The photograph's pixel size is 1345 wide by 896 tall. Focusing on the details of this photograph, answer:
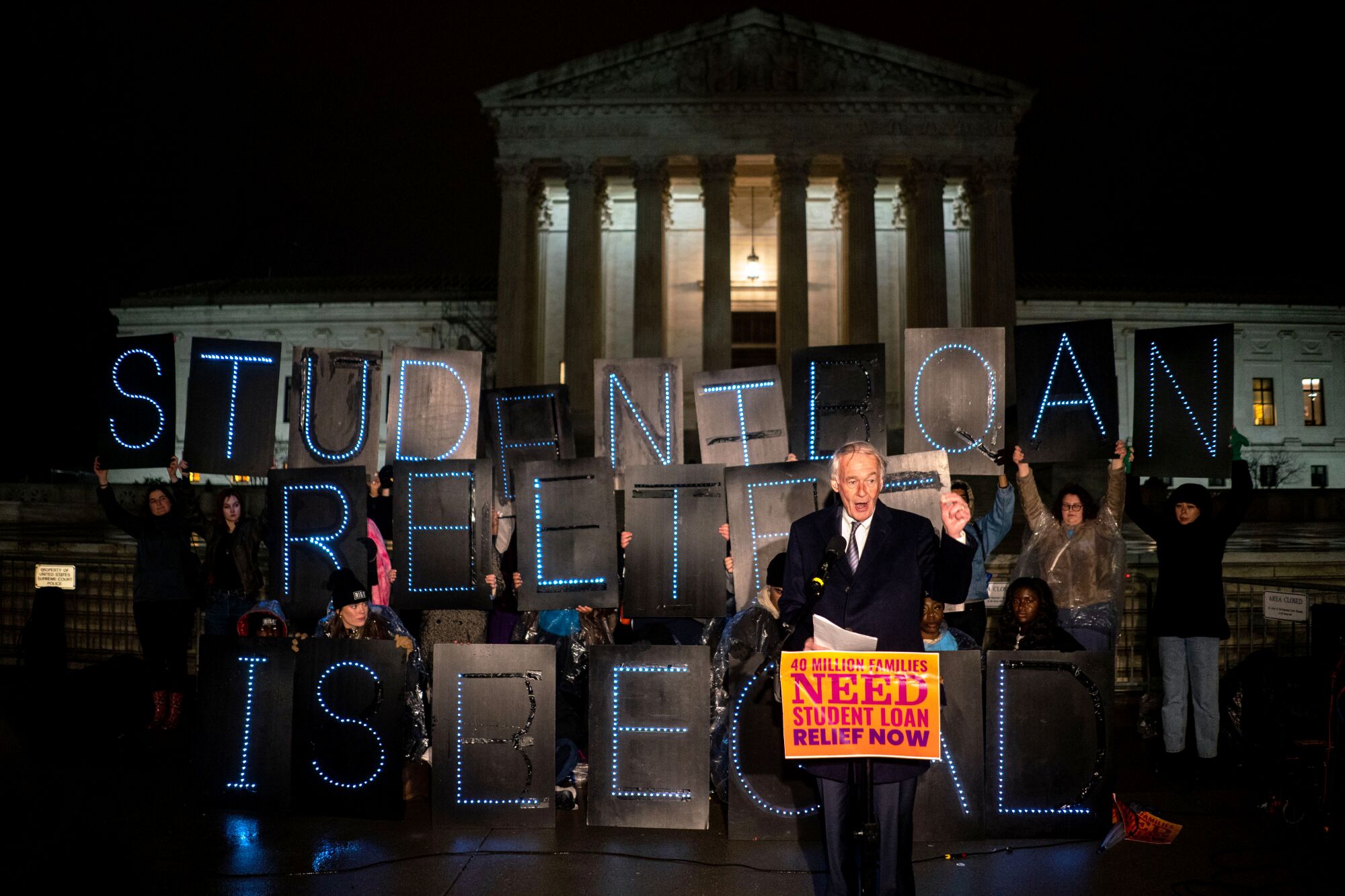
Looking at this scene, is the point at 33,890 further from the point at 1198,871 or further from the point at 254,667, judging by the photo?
the point at 1198,871

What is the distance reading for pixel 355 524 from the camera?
750 cm

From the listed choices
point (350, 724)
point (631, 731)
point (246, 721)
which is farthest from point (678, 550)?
point (246, 721)

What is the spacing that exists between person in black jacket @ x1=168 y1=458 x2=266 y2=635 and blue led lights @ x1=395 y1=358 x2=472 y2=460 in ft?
5.74

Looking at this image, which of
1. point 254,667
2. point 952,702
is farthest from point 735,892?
point 254,667

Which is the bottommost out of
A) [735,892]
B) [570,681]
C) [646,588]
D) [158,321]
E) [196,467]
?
[735,892]

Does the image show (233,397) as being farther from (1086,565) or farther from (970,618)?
(1086,565)

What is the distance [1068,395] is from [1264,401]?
4949 cm

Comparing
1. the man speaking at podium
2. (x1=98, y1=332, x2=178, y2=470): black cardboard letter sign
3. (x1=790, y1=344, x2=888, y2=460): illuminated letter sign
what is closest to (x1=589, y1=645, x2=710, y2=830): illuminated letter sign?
the man speaking at podium

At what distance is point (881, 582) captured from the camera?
476 centimetres

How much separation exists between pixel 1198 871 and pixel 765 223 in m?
37.2

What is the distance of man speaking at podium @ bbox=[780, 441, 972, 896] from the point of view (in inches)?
184

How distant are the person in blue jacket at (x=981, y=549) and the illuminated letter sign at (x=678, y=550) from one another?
168 centimetres

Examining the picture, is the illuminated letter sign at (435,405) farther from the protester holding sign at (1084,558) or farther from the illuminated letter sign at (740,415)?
the protester holding sign at (1084,558)

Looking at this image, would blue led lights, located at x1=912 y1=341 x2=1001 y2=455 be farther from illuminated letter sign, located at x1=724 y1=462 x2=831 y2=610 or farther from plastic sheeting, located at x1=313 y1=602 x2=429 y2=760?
plastic sheeting, located at x1=313 y1=602 x2=429 y2=760
